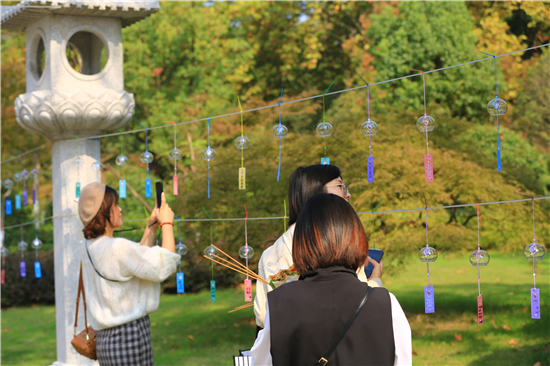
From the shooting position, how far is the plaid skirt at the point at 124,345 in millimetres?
3051

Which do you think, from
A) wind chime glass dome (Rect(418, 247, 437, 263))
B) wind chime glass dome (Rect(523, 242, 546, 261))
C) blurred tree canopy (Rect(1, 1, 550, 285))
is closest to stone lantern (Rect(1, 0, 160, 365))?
blurred tree canopy (Rect(1, 1, 550, 285))

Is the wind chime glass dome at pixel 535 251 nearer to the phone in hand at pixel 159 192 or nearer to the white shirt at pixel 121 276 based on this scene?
the white shirt at pixel 121 276

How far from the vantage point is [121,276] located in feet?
10.0

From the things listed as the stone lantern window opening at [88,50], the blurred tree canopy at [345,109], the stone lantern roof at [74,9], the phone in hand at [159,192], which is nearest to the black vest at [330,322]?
the phone in hand at [159,192]

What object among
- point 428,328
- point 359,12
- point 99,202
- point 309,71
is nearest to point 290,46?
point 309,71

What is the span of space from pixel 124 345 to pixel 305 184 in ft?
4.81

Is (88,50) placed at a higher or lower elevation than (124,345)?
higher

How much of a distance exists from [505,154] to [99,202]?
6.11 meters

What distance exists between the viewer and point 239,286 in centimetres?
1062

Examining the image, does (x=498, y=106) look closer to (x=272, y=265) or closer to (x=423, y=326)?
(x=272, y=265)

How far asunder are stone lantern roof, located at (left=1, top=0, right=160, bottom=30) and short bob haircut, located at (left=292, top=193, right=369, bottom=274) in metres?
3.49

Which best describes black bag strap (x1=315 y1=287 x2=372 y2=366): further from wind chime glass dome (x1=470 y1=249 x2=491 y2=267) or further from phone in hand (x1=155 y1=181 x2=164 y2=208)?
phone in hand (x1=155 y1=181 x2=164 y2=208)

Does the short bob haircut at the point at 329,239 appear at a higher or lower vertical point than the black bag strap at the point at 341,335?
higher

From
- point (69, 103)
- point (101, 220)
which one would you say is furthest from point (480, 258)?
point (69, 103)
